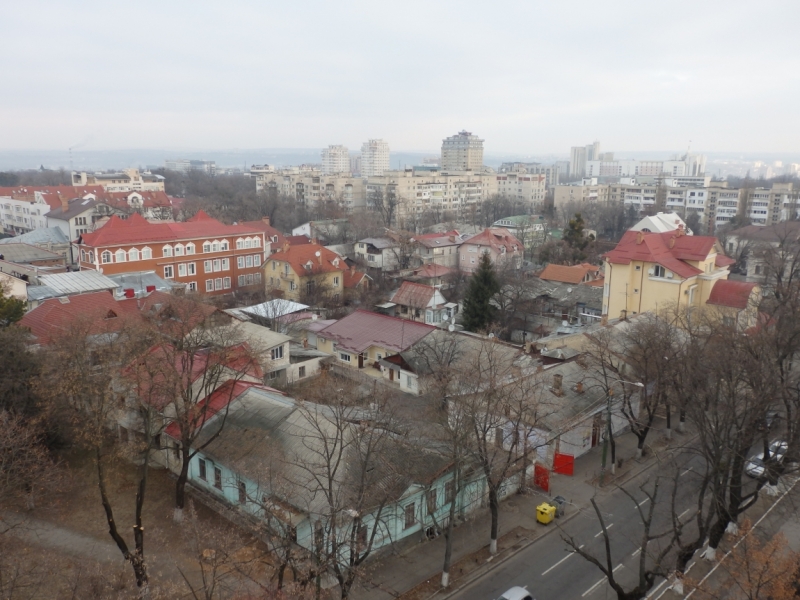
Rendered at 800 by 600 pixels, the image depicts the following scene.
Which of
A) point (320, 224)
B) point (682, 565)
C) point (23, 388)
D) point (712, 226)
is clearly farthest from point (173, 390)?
point (712, 226)

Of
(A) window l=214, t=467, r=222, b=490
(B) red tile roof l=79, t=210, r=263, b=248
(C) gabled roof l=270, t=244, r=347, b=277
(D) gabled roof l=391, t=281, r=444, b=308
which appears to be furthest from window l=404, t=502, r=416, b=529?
(B) red tile roof l=79, t=210, r=263, b=248

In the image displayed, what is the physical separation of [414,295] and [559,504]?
69.3ft

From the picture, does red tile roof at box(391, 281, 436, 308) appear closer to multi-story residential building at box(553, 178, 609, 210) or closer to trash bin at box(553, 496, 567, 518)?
trash bin at box(553, 496, 567, 518)

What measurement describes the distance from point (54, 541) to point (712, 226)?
3653 inches

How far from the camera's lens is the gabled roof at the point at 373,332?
2874 cm

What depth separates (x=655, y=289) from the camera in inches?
1353

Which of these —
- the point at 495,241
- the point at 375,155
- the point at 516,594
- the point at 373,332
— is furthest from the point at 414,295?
the point at 375,155

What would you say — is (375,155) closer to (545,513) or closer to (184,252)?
(184,252)

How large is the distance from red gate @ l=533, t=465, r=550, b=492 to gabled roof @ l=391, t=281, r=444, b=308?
717 inches

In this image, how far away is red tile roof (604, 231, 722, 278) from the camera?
3403cm

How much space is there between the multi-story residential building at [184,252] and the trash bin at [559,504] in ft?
101

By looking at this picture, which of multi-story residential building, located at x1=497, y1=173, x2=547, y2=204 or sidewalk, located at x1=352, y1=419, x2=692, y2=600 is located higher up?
multi-story residential building, located at x1=497, y1=173, x2=547, y2=204

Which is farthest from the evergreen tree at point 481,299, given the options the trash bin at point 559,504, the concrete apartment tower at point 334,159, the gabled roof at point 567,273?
the concrete apartment tower at point 334,159

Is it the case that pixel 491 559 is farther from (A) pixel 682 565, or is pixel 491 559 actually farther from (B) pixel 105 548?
(B) pixel 105 548
